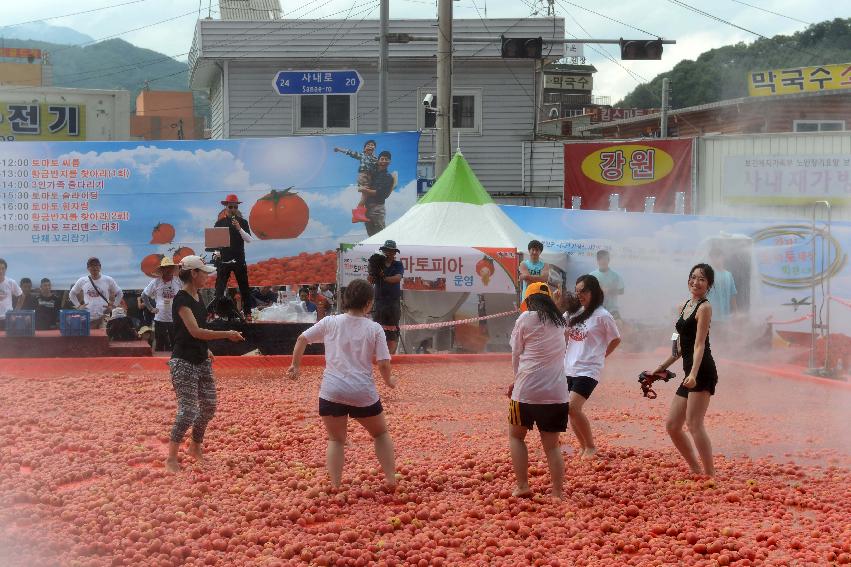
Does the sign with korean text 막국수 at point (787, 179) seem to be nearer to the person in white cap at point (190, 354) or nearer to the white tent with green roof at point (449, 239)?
the white tent with green roof at point (449, 239)

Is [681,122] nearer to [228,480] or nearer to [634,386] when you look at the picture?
[634,386]

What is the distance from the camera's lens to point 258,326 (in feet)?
53.5

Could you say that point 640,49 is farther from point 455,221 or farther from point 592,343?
point 592,343

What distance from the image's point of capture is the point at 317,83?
22.2m

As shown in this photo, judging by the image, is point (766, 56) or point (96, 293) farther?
point (766, 56)

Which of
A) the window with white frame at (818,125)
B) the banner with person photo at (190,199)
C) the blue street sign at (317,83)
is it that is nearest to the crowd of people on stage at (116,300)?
the banner with person photo at (190,199)

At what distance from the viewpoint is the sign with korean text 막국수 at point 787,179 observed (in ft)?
68.5

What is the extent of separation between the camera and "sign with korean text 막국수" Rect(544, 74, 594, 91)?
267ft

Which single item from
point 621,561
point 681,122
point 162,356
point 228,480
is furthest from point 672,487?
point 681,122

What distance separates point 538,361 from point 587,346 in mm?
1613

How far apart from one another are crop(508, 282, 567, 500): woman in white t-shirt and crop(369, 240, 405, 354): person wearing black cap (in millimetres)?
7384

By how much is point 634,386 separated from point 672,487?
6.31 m

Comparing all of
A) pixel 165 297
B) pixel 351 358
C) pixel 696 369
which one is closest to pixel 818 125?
pixel 165 297

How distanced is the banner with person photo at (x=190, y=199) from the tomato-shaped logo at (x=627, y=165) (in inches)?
335
